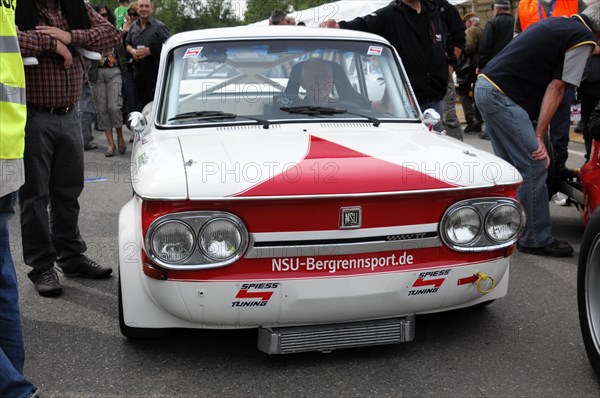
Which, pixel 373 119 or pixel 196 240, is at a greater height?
pixel 373 119

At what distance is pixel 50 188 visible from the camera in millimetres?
4312

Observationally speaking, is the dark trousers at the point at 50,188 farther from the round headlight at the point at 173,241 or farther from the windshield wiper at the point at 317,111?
the round headlight at the point at 173,241

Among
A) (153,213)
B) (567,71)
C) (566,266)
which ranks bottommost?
(566,266)

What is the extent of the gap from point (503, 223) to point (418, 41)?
3.07m

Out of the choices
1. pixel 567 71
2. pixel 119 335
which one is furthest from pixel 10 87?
pixel 567 71

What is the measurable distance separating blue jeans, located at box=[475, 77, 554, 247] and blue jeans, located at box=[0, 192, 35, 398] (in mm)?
3337

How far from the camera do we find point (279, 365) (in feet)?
10.3

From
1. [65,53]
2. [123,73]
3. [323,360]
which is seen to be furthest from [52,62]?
[123,73]

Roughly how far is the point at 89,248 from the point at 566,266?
3.40m

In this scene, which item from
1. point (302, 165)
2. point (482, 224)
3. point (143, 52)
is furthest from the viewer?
point (143, 52)

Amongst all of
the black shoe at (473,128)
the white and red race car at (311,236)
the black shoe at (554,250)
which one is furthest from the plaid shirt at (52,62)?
the black shoe at (473,128)

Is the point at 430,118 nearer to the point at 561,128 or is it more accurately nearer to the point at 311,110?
the point at 311,110

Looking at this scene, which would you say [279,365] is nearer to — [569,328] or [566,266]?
[569,328]

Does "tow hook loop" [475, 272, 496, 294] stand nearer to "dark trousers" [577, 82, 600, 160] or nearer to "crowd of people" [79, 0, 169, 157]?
"dark trousers" [577, 82, 600, 160]
